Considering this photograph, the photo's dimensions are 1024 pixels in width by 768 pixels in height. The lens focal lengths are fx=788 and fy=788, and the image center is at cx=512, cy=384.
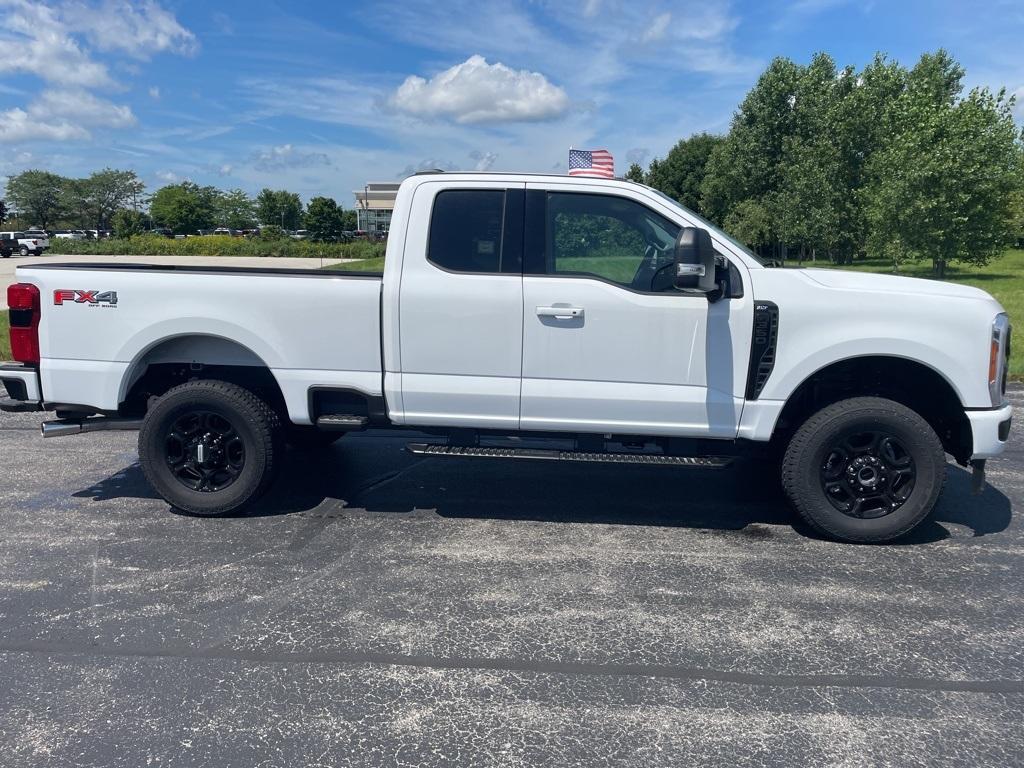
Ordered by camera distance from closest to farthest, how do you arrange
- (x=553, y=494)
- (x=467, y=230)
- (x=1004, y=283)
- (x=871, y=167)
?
1. (x=467, y=230)
2. (x=553, y=494)
3. (x=1004, y=283)
4. (x=871, y=167)

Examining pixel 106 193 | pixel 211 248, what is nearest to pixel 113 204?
pixel 106 193

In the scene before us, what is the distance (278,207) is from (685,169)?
37.0m

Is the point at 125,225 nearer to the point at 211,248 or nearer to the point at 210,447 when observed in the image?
the point at 211,248

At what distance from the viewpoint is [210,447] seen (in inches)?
203

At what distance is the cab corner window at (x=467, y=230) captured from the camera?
4.80m

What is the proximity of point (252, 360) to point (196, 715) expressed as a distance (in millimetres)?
2598

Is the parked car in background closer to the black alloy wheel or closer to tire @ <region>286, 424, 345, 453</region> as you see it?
tire @ <region>286, 424, 345, 453</region>

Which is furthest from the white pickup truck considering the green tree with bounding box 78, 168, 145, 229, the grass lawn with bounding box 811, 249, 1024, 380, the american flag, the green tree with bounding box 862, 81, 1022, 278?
the green tree with bounding box 78, 168, 145, 229

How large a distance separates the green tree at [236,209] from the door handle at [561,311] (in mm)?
92854

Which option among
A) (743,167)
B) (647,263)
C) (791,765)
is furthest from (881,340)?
(743,167)

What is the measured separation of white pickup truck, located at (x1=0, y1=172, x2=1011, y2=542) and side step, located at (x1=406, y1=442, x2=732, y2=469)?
18 millimetres

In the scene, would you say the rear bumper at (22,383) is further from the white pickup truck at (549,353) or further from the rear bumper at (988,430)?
the rear bumper at (988,430)

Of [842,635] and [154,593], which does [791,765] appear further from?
[154,593]

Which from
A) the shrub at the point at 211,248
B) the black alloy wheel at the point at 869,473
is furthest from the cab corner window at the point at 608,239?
the shrub at the point at 211,248
